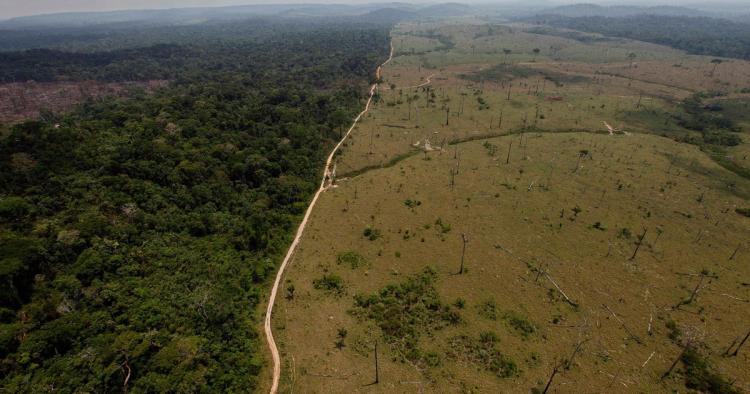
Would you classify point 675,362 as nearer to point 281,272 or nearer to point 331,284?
point 331,284

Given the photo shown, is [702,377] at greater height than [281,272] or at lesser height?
lesser

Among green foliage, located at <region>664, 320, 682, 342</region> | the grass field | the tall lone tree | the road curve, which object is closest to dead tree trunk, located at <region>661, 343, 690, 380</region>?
the grass field

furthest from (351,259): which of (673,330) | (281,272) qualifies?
(673,330)

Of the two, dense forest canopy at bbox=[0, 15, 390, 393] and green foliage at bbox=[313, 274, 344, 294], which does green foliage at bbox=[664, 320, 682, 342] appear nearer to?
green foliage at bbox=[313, 274, 344, 294]

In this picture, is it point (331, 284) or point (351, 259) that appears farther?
point (351, 259)

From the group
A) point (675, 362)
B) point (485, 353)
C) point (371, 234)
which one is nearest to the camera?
point (675, 362)

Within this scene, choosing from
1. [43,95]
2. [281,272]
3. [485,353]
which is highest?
[43,95]

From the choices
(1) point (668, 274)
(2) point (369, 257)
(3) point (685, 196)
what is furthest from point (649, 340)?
(3) point (685, 196)
